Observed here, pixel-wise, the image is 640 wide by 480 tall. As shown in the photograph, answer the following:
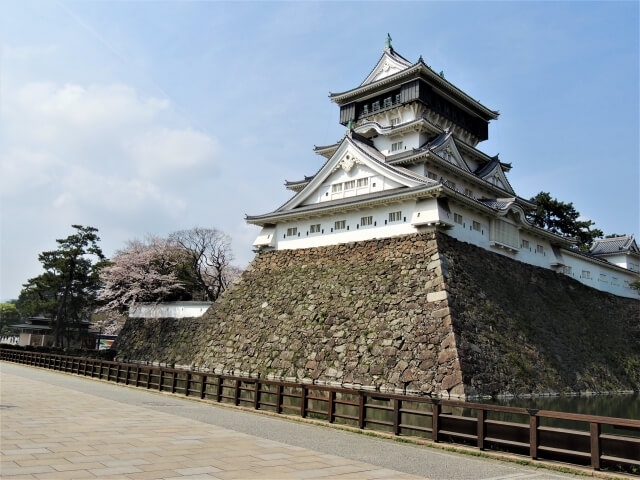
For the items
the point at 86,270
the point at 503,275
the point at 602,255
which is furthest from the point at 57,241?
the point at 602,255

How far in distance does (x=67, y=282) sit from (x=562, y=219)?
140 ft

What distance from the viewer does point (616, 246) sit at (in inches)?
1410

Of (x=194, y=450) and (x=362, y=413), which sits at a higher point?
(x=362, y=413)

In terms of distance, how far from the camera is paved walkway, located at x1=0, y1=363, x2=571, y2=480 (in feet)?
19.2

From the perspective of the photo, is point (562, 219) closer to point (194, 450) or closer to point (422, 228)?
point (422, 228)

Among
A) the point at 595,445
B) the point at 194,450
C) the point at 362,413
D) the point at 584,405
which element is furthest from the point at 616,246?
the point at 194,450

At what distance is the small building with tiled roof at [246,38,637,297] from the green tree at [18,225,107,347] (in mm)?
19095

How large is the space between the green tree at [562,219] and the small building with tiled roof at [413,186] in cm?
999

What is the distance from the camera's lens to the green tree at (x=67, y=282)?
39688 mm

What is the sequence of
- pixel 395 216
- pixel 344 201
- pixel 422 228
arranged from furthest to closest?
1. pixel 344 201
2. pixel 395 216
3. pixel 422 228

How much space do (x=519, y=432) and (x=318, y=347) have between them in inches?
497

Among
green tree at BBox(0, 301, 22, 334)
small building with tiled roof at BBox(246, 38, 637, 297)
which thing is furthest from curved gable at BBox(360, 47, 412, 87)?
green tree at BBox(0, 301, 22, 334)

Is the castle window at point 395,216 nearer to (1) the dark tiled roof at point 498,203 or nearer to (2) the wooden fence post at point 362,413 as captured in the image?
(1) the dark tiled roof at point 498,203

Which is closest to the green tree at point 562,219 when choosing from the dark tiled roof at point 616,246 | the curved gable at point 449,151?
the dark tiled roof at point 616,246
